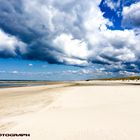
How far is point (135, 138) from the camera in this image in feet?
23.3

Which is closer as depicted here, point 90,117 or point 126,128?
point 126,128

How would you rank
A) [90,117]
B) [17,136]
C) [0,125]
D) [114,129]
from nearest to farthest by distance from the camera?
[17,136], [114,129], [0,125], [90,117]

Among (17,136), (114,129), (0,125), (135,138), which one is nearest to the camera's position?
(135,138)

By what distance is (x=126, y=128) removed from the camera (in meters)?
8.30

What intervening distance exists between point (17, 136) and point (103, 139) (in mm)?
2945

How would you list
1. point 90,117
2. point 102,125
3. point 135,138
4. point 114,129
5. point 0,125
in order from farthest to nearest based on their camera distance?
1. point 90,117
2. point 0,125
3. point 102,125
4. point 114,129
5. point 135,138

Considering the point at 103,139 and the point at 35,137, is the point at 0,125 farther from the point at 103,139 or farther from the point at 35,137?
the point at 103,139

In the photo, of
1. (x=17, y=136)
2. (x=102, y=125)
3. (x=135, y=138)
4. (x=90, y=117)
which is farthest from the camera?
(x=90, y=117)

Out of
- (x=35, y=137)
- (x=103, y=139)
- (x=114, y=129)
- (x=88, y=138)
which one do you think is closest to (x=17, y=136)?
(x=35, y=137)

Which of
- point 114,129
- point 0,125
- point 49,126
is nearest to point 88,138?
point 114,129

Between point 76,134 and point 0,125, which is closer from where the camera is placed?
point 76,134

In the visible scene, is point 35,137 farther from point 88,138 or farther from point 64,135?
point 88,138

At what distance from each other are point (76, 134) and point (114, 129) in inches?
59.0

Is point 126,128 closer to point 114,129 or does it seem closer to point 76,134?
point 114,129
